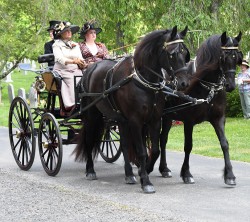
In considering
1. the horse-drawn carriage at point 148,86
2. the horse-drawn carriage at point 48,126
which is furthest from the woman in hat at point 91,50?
the horse-drawn carriage at point 148,86

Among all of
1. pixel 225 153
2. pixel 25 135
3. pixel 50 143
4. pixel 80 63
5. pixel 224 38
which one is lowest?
pixel 225 153

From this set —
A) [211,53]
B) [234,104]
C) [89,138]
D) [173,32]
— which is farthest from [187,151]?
[234,104]

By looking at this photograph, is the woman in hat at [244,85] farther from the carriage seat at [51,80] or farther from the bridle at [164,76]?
the bridle at [164,76]

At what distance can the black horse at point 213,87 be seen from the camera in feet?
29.0

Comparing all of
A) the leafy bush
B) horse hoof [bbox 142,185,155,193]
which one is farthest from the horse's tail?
the leafy bush

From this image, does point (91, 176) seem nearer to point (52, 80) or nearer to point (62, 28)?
point (52, 80)

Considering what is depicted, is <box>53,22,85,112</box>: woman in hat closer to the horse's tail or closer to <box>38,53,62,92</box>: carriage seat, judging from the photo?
<box>38,53,62,92</box>: carriage seat

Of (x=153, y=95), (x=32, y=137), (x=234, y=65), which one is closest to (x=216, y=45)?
(x=234, y=65)

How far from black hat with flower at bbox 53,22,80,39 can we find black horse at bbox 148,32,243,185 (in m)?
2.40

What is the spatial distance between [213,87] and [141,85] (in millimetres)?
964

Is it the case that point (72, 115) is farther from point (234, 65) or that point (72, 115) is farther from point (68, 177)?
point (234, 65)

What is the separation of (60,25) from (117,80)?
2141 millimetres

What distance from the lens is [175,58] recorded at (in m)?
8.48

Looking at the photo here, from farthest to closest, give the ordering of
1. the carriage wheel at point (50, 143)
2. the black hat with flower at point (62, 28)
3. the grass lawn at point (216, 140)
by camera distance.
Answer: the grass lawn at point (216, 140) → the black hat with flower at point (62, 28) → the carriage wheel at point (50, 143)
